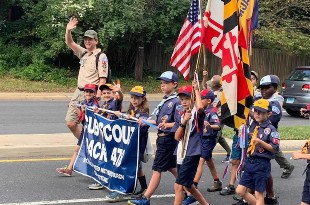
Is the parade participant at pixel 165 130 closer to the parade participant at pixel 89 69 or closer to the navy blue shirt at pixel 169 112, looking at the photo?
the navy blue shirt at pixel 169 112

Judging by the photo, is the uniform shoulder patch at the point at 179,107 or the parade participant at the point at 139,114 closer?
the uniform shoulder patch at the point at 179,107

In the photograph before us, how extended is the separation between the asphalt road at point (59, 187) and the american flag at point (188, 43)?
1.78 metres

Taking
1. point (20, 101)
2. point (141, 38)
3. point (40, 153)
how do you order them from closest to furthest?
point (40, 153) → point (20, 101) → point (141, 38)

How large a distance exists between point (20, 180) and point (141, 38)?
1787 cm

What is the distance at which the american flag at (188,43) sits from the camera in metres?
6.77

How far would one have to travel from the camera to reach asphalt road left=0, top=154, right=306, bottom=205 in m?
6.73

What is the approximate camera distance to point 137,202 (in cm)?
647

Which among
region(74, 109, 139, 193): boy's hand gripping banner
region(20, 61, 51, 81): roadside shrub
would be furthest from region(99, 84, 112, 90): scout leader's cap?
region(20, 61, 51, 81): roadside shrub

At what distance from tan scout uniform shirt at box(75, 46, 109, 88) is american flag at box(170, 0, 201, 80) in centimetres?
132

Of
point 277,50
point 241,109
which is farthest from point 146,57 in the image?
point 241,109

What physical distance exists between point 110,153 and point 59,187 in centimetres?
88

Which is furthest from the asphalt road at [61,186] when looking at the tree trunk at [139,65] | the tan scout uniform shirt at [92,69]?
the tree trunk at [139,65]

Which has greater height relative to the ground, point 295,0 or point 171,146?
point 295,0

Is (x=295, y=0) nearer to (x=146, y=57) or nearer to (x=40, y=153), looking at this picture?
(x=146, y=57)
